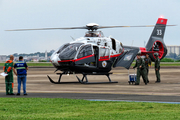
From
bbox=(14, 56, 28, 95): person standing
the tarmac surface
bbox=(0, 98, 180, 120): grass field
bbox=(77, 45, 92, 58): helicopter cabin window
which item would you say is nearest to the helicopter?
bbox=(77, 45, 92, 58): helicopter cabin window

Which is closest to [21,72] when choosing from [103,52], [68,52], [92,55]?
[68,52]

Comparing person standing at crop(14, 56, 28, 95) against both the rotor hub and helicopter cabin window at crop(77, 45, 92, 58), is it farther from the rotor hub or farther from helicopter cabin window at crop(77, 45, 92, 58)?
the rotor hub

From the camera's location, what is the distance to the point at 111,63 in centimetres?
2403

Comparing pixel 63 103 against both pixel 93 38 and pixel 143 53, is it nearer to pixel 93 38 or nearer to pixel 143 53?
pixel 93 38

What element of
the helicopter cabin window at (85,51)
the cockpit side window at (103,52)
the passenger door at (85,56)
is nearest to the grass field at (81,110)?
the passenger door at (85,56)

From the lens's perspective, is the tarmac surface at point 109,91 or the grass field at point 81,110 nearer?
the grass field at point 81,110

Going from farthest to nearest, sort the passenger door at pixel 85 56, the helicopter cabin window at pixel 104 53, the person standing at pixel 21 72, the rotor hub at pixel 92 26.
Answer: the rotor hub at pixel 92 26, the helicopter cabin window at pixel 104 53, the passenger door at pixel 85 56, the person standing at pixel 21 72

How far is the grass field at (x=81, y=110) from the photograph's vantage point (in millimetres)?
9305

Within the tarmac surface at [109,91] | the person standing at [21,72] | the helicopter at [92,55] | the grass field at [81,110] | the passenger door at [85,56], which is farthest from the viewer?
the passenger door at [85,56]

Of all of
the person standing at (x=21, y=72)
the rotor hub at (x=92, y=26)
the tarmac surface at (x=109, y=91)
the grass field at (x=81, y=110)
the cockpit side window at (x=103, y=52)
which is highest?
the rotor hub at (x=92, y=26)

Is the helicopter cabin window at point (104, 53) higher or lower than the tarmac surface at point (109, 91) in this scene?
higher

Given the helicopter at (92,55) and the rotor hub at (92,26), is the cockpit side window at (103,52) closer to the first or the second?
the helicopter at (92,55)

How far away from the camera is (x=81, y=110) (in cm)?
1061

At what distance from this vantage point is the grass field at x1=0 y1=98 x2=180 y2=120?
30.5 feet
